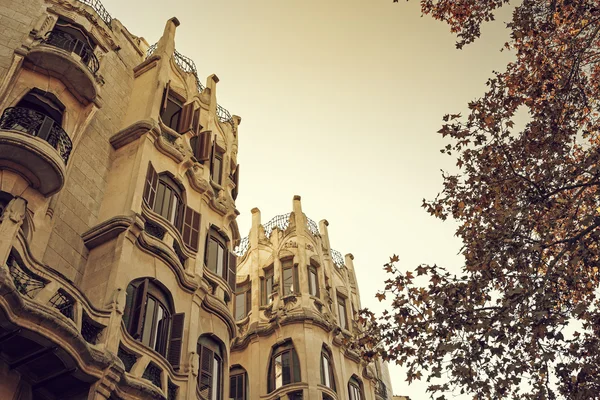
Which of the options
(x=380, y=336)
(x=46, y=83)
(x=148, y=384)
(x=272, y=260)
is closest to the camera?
(x=380, y=336)

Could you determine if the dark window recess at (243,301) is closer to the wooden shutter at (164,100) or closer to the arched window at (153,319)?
the wooden shutter at (164,100)

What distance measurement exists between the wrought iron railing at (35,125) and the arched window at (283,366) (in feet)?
45.2

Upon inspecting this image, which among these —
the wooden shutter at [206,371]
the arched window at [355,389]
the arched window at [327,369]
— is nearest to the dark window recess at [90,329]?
the wooden shutter at [206,371]

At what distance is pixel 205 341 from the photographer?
19.2 m

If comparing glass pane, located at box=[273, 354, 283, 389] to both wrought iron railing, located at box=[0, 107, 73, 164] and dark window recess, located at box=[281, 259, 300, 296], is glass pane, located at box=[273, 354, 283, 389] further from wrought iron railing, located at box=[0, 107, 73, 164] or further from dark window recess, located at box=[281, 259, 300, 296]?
wrought iron railing, located at box=[0, 107, 73, 164]

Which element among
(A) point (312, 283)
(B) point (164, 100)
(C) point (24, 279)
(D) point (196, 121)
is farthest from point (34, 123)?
(A) point (312, 283)

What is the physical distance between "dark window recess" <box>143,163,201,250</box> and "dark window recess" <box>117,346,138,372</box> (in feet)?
17.0

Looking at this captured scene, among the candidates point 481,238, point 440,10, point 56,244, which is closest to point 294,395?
point 56,244

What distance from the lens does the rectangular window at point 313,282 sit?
95.5 feet

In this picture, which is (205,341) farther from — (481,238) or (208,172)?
(481,238)

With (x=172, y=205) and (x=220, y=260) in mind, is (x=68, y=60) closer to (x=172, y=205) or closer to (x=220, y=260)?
(x=172, y=205)

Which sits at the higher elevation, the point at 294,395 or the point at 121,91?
the point at 121,91

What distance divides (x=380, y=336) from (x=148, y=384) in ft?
18.3

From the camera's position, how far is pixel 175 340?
16.8 m
